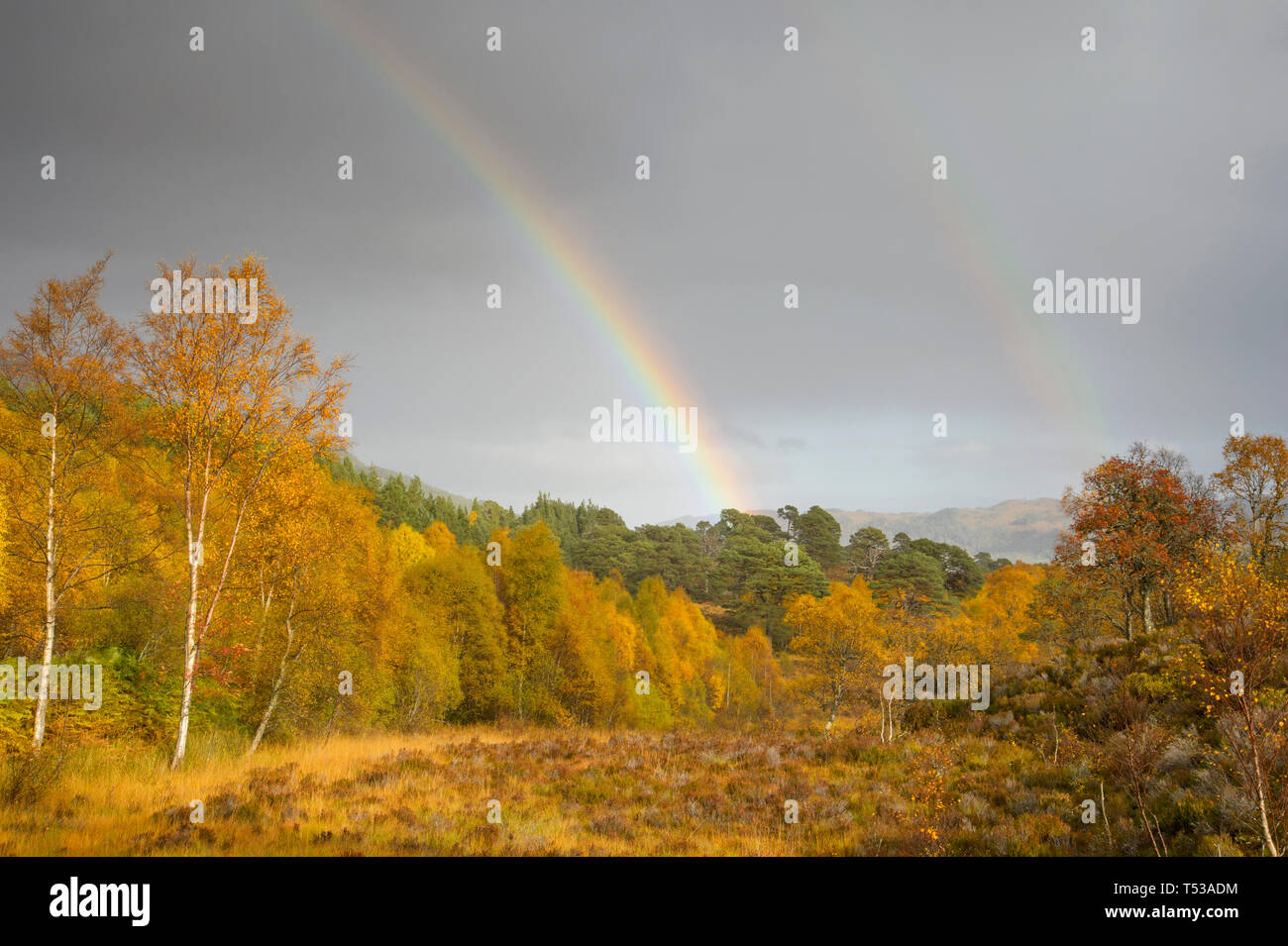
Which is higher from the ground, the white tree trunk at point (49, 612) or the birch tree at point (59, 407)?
the birch tree at point (59, 407)

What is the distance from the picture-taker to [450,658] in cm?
3378

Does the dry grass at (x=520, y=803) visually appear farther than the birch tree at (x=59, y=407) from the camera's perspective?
No

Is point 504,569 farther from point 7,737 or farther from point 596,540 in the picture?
point 596,540

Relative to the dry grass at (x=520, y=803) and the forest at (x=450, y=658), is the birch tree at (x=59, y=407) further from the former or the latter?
the dry grass at (x=520, y=803)

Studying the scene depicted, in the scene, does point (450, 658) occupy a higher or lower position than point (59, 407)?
lower

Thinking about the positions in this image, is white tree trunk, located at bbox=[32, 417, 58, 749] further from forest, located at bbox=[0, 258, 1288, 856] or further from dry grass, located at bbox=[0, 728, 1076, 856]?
dry grass, located at bbox=[0, 728, 1076, 856]

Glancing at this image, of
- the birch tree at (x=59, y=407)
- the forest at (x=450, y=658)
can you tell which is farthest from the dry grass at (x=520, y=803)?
the birch tree at (x=59, y=407)

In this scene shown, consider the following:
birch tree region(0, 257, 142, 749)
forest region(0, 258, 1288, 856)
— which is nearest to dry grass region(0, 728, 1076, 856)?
forest region(0, 258, 1288, 856)

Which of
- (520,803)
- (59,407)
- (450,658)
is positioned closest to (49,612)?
(59,407)

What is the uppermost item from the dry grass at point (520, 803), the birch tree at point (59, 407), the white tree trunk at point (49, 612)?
the birch tree at point (59, 407)

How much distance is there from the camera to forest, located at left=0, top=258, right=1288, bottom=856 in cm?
1080

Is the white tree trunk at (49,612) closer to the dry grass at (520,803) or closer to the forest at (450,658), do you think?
the forest at (450,658)

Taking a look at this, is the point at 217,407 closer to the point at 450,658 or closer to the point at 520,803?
the point at 520,803

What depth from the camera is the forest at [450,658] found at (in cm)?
1080
